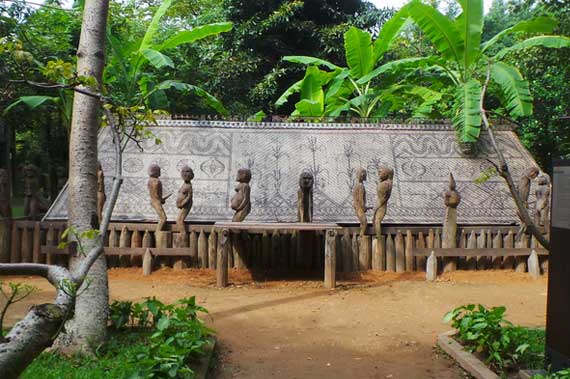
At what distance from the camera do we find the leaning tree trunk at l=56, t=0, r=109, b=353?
4.87m

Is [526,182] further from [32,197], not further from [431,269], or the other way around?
[32,197]

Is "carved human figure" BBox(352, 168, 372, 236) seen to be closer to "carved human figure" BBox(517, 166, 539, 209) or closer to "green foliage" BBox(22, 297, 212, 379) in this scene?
"carved human figure" BBox(517, 166, 539, 209)

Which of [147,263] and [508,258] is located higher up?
[508,258]

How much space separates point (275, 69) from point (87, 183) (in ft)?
45.2

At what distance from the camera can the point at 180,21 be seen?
24875 mm

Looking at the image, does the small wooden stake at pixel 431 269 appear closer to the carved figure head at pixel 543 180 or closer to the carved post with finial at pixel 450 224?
the carved post with finial at pixel 450 224

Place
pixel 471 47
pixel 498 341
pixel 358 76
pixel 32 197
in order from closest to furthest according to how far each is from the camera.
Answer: pixel 498 341
pixel 32 197
pixel 471 47
pixel 358 76

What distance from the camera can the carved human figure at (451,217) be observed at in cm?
937

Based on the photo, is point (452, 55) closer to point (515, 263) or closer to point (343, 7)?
point (515, 263)

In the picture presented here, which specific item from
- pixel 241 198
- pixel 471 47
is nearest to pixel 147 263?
pixel 241 198

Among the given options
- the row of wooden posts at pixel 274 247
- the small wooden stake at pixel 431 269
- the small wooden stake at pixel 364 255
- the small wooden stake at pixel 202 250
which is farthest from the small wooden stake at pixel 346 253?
the small wooden stake at pixel 202 250

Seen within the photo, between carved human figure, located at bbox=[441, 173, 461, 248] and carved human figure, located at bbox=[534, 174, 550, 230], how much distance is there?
1.38m

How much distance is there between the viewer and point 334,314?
22.8 ft

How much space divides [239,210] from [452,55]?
610 cm
